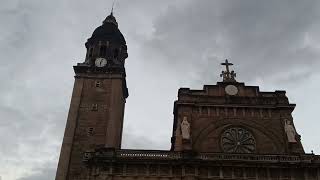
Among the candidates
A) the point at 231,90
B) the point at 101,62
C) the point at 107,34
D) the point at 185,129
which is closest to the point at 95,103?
the point at 101,62

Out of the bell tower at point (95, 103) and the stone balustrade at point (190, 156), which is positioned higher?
the bell tower at point (95, 103)

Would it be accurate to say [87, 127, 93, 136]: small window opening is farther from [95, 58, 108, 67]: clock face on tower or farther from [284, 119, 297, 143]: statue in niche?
[284, 119, 297, 143]: statue in niche

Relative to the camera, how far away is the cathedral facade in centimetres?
3092

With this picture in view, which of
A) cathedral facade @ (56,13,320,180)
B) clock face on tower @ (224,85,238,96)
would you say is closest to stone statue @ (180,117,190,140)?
cathedral facade @ (56,13,320,180)

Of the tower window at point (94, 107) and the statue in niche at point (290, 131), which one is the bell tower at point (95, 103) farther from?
the statue in niche at point (290, 131)

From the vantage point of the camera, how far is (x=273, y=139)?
34.4 metres

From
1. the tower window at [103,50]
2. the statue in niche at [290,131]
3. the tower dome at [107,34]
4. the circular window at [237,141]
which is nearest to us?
the statue in niche at [290,131]

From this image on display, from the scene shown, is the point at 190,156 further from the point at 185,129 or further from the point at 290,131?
the point at 290,131

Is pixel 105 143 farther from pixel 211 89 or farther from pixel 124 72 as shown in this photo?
pixel 211 89

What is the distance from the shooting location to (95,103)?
124ft

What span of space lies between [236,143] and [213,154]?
3.61 metres

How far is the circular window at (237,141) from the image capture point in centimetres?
3397

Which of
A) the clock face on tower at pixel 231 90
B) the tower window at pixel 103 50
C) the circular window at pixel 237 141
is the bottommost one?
the circular window at pixel 237 141

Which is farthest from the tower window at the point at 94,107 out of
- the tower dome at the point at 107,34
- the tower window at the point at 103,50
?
the tower dome at the point at 107,34
